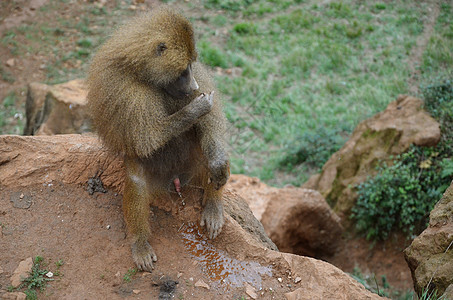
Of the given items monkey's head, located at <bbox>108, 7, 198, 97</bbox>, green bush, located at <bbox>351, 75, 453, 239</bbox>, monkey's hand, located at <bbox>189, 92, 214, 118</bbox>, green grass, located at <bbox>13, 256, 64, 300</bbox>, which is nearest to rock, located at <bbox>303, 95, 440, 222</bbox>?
green bush, located at <bbox>351, 75, 453, 239</bbox>

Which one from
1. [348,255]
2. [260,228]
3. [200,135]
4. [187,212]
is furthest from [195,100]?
[348,255]

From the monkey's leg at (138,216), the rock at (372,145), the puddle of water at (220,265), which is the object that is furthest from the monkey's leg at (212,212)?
the rock at (372,145)

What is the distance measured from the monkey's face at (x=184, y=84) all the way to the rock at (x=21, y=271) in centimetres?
165

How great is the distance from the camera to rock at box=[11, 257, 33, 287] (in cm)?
322

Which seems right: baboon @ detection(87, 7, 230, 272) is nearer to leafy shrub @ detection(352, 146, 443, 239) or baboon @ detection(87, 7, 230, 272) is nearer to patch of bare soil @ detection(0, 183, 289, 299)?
patch of bare soil @ detection(0, 183, 289, 299)

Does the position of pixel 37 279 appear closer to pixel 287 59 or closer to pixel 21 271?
pixel 21 271

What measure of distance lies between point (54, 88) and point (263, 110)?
12.0 feet

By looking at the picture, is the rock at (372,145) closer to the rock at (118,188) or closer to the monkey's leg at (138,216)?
the rock at (118,188)

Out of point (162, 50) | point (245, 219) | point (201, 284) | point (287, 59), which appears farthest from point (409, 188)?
point (287, 59)

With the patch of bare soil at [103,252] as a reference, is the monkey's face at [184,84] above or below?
above

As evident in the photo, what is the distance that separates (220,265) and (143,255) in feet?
2.00

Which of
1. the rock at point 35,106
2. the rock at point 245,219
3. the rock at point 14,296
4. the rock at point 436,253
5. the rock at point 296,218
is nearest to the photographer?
the rock at point 14,296

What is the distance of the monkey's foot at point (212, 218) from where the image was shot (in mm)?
3846

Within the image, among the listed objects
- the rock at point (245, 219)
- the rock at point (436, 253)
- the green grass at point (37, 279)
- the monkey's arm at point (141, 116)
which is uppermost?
the monkey's arm at point (141, 116)
